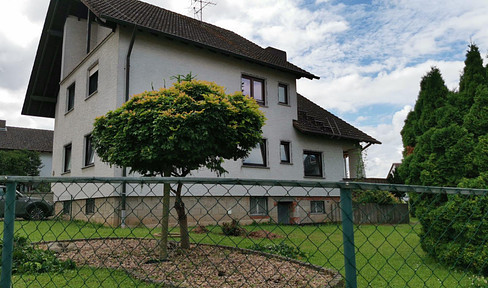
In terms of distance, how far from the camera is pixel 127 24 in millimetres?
10438

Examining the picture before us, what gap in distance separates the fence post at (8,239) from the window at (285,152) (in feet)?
40.3

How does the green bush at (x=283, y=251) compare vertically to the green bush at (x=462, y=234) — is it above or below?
below

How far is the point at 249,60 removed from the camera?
13305mm

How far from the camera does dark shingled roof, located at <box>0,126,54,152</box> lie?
30.6 m

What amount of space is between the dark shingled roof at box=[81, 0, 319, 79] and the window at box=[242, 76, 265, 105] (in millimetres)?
746

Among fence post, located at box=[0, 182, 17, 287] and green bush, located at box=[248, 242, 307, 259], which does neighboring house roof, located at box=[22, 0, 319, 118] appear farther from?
fence post, located at box=[0, 182, 17, 287]

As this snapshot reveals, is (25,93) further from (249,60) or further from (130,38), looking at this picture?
(249,60)

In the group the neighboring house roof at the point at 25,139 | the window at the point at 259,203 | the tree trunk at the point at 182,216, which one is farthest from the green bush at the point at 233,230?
the neighboring house roof at the point at 25,139

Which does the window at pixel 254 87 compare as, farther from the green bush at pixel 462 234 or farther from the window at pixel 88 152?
the green bush at pixel 462 234

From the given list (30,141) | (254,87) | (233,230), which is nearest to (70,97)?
(254,87)

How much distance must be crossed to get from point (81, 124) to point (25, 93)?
6686 mm

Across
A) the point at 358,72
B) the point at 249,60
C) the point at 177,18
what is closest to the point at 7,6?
the point at 177,18

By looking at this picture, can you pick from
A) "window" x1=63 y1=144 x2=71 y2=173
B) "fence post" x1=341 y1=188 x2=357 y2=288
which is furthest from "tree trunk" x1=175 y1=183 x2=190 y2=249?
"window" x1=63 y1=144 x2=71 y2=173

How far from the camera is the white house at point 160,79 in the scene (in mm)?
10961
